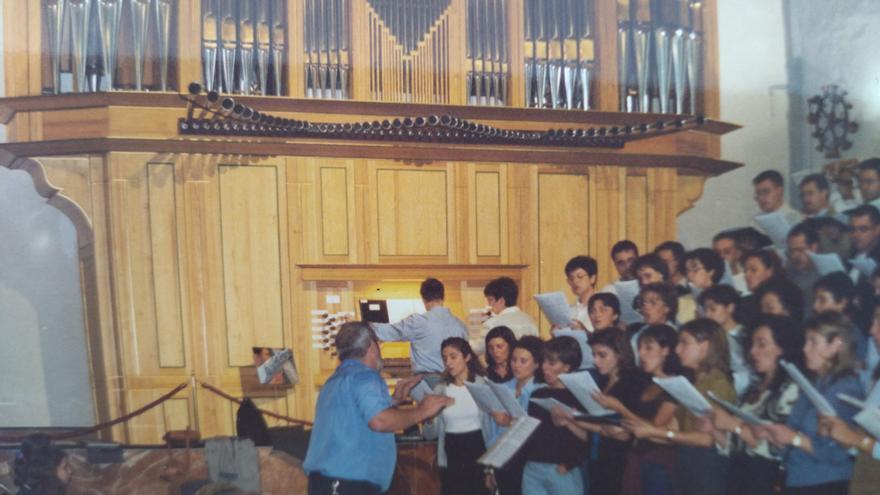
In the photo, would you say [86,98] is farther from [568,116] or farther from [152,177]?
[568,116]

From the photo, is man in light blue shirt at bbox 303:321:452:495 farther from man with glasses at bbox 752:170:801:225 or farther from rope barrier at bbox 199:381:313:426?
man with glasses at bbox 752:170:801:225

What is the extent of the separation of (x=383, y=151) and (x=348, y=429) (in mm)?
1999

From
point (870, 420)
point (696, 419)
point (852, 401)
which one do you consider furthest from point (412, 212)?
point (870, 420)

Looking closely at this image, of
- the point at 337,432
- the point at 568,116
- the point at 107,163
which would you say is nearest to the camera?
the point at 337,432

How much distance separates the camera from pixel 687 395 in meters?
4.76

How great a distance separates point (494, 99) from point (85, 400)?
2.92m

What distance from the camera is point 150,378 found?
19.3ft

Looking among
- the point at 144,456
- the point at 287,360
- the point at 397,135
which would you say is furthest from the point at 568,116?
the point at 144,456

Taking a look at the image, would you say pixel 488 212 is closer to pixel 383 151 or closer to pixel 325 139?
pixel 383 151

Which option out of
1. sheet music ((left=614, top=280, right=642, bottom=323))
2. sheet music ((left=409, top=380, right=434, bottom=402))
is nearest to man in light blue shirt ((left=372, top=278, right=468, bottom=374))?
sheet music ((left=409, top=380, right=434, bottom=402))

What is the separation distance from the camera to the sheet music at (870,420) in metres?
4.32

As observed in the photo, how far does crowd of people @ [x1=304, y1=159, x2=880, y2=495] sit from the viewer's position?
4613mm

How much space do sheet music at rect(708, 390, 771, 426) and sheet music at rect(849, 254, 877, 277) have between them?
89 cm

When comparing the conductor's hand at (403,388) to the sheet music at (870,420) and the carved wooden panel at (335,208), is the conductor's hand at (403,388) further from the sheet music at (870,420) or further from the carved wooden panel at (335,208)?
the sheet music at (870,420)
